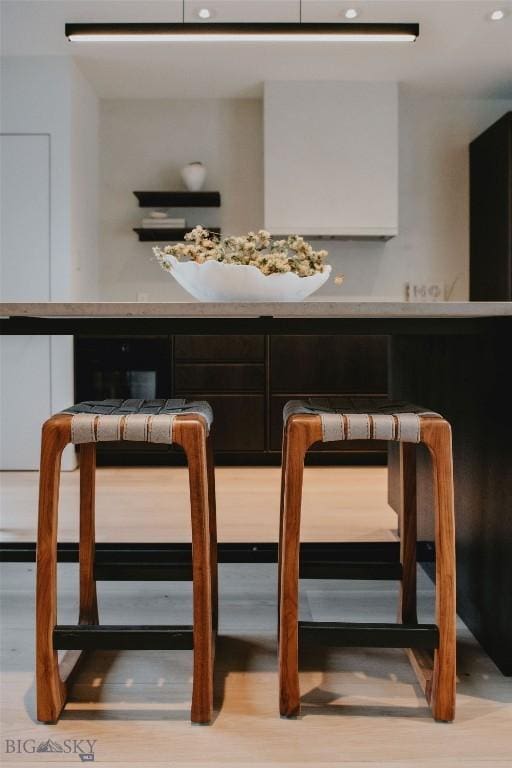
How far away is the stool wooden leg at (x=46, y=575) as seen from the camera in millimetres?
1210

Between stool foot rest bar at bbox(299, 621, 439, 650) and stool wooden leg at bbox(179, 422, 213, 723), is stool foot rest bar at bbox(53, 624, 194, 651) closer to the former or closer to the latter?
stool wooden leg at bbox(179, 422, 213, 723)

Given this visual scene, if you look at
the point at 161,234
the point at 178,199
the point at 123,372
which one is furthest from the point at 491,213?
the point at 123,372

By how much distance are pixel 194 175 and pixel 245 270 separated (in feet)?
10.1

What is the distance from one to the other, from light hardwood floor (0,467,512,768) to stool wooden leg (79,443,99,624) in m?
0.12

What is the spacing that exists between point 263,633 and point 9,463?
2712mm

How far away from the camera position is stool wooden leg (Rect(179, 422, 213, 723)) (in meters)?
1.21

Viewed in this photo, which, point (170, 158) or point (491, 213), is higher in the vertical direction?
point (170, 158)

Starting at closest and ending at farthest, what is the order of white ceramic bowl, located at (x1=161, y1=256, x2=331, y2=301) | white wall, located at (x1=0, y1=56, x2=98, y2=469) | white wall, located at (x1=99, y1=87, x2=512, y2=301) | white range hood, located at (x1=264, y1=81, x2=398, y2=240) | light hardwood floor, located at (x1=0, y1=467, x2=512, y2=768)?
1. light hardwood floor, located at (x1=0, y1=467, x2=512, y2=768)
2. white ceramic bowl, located at (x1=161, y1=256, x2=331, y2=301)
3. white wall, located at (x1=0, y1=56, x2=98, y2=469)
4. white range hood, located at (x1=264, y1=81, x2=398, y2=240)
5. white wall, located at (x1=99, y1=87, x2=512, y2=301)

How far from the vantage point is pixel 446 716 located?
1234mm

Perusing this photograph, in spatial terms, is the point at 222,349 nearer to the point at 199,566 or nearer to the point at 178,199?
the point at 178,199

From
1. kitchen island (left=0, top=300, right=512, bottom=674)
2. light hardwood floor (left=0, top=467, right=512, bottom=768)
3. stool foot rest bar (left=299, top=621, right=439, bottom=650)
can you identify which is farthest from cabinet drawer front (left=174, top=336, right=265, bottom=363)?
stool foot rest bar (left=299, top=621, right=439, bottom=650)

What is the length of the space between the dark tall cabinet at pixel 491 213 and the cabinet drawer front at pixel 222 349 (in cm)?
157

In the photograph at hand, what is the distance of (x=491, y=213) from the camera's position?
4.07m

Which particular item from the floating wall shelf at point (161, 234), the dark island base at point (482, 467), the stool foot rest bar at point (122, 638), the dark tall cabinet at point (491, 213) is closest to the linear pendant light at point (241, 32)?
Result: the dark tall cabinet at point (491, 213)
